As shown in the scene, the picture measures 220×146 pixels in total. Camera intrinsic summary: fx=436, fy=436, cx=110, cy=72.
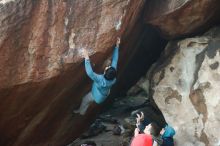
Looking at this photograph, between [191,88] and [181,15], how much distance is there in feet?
6.20

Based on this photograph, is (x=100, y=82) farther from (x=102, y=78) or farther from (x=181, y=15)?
(x=181, y=15)

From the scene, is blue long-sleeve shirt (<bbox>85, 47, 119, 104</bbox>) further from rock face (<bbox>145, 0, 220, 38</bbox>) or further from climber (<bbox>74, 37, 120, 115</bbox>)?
rock face (<bbox>145, 0, 220, 38</bbox>)

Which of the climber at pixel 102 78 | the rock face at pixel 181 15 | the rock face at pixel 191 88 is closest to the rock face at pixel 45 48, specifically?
the climber at pixel 102 78

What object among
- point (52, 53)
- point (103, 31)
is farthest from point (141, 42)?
point (52, 53)

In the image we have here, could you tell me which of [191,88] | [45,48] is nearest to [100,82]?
[45,48]

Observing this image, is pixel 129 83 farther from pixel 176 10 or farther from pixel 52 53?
pixel 52 53

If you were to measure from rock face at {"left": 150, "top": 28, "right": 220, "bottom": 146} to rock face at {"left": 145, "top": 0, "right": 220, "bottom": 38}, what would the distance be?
394 millimetres

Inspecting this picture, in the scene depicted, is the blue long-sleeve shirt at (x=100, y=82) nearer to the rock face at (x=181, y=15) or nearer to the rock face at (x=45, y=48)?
the rock face at (x=45, y=48)

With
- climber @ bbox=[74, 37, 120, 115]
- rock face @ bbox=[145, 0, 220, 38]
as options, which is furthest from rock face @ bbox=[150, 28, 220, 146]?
climber @ bbox=[74, 37, 120, 115]

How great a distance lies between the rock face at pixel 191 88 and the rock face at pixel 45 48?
1.78m

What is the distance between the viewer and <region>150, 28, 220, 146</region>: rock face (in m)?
10.7

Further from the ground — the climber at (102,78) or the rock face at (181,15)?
the rock face at (181,15)

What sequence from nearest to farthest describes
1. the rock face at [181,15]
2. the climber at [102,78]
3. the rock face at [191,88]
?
the climber at [102,78]
the rock face at [181,15]
the rock face at [191,88]

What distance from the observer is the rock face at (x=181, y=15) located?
1040 centimetres
